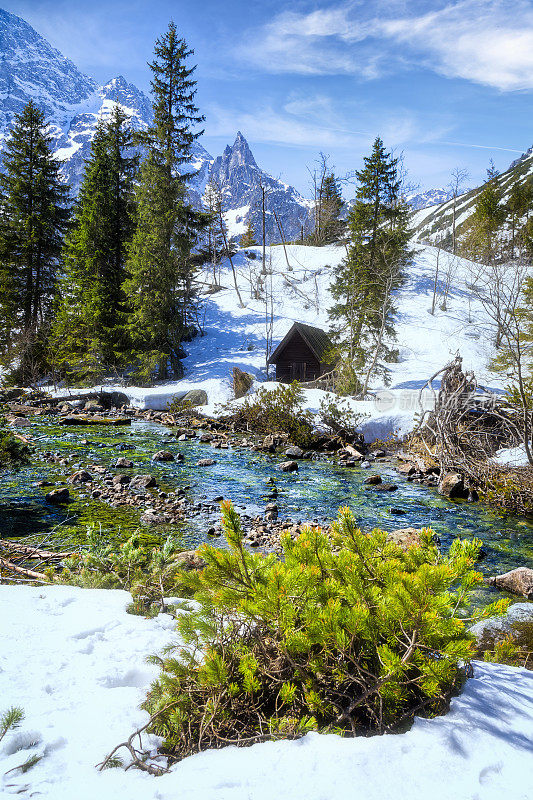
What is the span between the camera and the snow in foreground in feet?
4.99

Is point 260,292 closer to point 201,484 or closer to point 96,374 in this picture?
point 96,374

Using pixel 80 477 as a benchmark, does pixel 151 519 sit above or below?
below

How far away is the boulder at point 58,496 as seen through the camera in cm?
855

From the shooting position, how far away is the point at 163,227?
26.7 meters

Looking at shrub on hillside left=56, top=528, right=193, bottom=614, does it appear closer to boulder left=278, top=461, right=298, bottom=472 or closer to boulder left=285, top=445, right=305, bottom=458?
boulder left=278, top=461, right=298, bottom=472

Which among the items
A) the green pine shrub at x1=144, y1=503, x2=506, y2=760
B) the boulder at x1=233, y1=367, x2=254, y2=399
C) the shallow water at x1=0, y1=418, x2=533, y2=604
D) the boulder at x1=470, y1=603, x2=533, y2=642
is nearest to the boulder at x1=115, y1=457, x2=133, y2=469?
the shallow water at x1=0, y1=418, x2=533, y2=604

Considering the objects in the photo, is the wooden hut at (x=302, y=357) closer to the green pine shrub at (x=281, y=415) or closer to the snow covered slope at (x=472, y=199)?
the green pine shrub at (x=281, y=415)

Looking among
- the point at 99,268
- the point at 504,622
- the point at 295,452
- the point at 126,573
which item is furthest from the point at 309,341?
the point at 126,573

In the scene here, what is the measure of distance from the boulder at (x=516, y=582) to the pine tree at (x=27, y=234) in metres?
27.0

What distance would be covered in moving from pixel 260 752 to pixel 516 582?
5.68 metres

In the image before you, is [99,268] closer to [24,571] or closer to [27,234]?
[27,234]

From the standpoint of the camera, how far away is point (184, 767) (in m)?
1.69

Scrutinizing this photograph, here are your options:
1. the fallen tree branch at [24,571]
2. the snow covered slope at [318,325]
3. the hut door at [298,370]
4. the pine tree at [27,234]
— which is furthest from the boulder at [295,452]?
the pine tree at [27,234]

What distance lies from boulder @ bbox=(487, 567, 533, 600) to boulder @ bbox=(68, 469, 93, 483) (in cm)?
867
